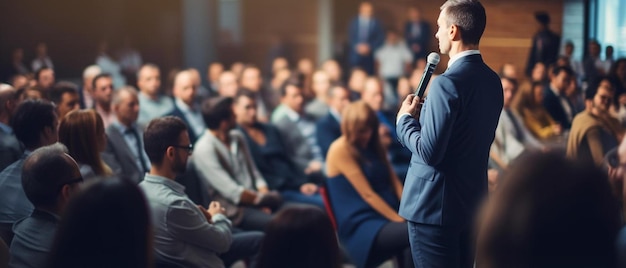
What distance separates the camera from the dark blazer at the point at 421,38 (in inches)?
550

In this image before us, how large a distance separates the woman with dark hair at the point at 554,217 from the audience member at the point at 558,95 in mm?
5847

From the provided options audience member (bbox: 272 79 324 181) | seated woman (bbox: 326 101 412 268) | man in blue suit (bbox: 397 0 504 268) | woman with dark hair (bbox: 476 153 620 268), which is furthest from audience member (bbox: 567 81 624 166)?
woman with dark hair (bbox: 476 153 620 268)

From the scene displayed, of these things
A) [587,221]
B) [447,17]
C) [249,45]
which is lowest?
[249,45]

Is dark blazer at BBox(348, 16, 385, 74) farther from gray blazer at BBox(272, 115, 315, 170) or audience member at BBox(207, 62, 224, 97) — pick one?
gray blazer at BBox(272, 115, 315, 170)

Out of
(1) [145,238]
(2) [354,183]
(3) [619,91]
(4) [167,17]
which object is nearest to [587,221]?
(1) [145,238]

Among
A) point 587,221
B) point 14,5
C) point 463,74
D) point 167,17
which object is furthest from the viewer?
point 167,17

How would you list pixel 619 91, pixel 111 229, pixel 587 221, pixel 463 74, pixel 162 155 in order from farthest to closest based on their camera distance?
1. pixel 619 91
2. pixel 162 155
3. pixel 463 74
4. pixel 111 229
5. pixel 587 221

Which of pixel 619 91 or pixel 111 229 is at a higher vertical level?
pixel 111 229

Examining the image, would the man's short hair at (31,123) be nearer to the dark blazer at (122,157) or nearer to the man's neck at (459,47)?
the dark blazer at (122,157)

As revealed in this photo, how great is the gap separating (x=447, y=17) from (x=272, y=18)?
13849 millimetres

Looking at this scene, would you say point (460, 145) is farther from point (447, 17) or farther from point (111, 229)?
point (111, 229)

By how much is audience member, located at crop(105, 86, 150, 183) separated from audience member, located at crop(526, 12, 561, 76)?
4.20 meters

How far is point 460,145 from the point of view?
3.56m

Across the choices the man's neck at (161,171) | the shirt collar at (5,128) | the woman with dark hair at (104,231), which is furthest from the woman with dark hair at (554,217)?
the shirt collar at (5,128)
